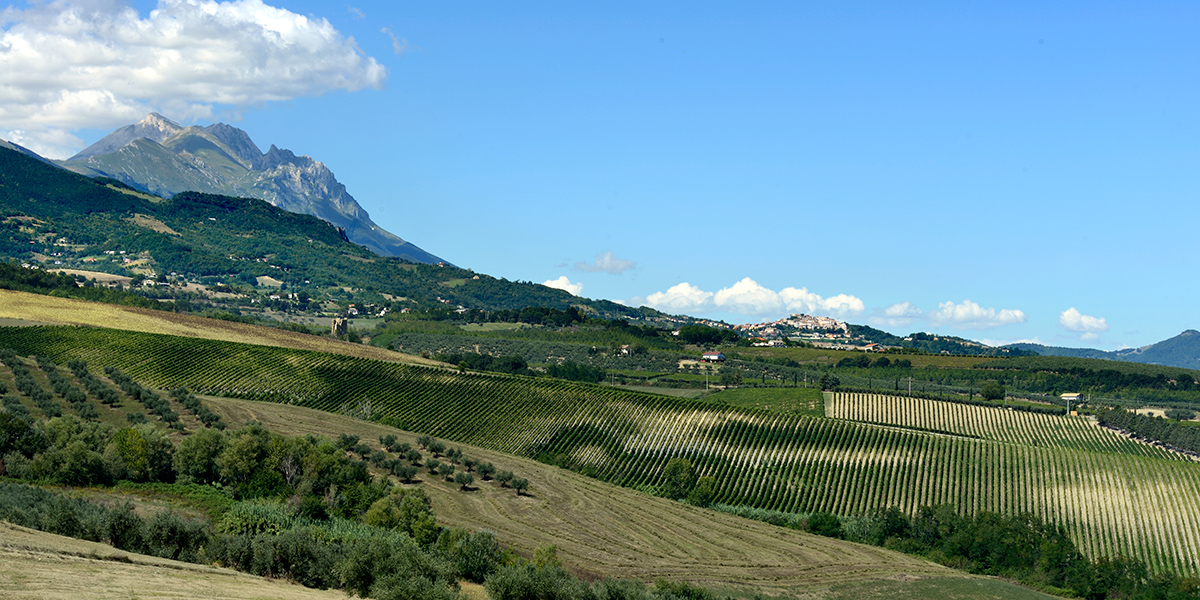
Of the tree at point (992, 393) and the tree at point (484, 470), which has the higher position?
the tree at point (992, 393)

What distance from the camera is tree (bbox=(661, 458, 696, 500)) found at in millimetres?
85000

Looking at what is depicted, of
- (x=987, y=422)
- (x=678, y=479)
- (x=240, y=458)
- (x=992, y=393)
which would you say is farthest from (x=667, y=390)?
(x=240, y=458)

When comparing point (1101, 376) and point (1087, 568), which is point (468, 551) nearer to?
point (1087, 568)

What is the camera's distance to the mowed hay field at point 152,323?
5226 inches

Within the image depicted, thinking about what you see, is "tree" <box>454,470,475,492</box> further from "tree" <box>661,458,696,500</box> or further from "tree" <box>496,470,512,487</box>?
"tree" <box>661,458,696,500</box>

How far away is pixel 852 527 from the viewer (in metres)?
73.9

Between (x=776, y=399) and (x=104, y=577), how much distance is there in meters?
107

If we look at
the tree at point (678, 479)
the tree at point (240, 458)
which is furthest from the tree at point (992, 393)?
the tree at point (240, 458)

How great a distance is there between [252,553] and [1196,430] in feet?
390

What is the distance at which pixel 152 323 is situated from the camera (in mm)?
139500

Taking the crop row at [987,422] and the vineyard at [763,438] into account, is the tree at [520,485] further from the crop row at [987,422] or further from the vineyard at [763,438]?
the crop row at [987,422]

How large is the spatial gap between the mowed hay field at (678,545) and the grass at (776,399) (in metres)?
46.5

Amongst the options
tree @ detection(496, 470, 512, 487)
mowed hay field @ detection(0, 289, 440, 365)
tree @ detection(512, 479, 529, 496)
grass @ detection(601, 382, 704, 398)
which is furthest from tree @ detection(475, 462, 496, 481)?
mowed hay field @ detection(0, 289, 440, 365)

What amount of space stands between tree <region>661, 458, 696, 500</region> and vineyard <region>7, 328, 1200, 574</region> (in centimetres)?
187
